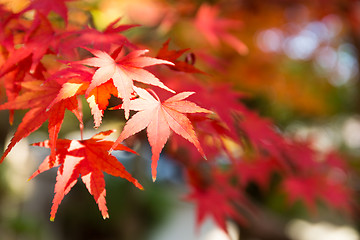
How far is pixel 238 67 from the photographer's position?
3299mm

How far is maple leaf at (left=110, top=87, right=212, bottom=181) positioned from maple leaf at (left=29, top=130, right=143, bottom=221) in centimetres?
7

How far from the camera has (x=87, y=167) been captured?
63 centimetres

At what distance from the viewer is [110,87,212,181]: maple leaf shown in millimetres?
550

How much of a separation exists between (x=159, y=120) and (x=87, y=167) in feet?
0.60

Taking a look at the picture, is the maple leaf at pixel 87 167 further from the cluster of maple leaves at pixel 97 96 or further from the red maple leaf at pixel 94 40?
the red maple leaf at pixel 94 40

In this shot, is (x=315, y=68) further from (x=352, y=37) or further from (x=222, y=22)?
(x=222, y=22)

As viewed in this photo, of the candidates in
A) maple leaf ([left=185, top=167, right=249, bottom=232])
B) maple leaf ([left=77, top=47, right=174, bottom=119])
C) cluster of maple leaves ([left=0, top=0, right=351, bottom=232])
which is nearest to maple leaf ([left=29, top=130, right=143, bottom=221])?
cluster of maple leaves ([left=0, top=0, right=351, bottom=232])

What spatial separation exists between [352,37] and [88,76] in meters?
3.33

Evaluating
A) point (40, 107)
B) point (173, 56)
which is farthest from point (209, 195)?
point (40, 107)

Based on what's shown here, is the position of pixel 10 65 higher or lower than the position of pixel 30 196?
higher

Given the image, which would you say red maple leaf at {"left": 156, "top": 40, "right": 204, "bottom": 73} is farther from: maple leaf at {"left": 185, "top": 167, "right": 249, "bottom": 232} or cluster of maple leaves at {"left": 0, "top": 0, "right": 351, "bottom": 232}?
maple leaf at {"left": 185, "top": 167, "right": 249, "bottom": 232}

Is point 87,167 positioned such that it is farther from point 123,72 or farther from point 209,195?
point 209,195

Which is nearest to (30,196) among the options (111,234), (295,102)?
(111,234)

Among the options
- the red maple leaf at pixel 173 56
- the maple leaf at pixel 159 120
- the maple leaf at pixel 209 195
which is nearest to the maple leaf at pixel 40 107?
the maple leaf at pixel 159 120
